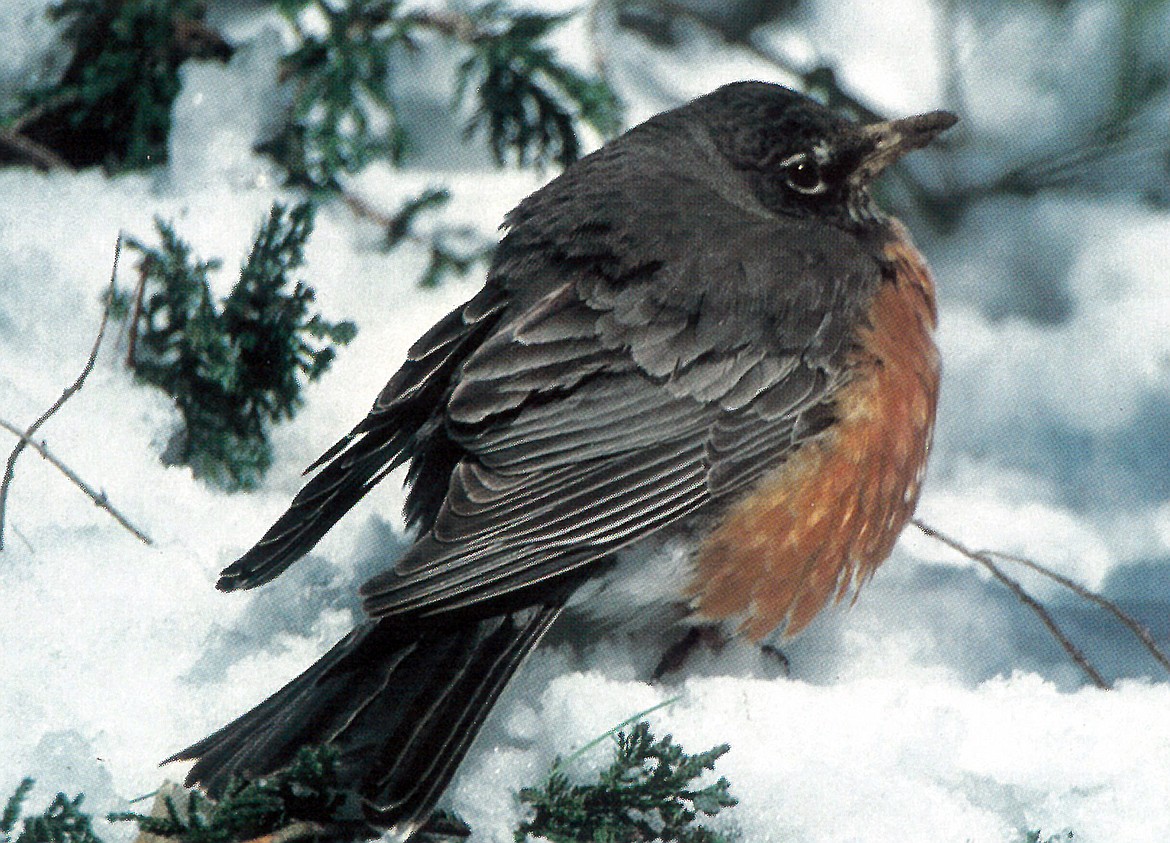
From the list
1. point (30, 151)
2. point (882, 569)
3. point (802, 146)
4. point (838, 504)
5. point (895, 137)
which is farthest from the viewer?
point (30, 151)

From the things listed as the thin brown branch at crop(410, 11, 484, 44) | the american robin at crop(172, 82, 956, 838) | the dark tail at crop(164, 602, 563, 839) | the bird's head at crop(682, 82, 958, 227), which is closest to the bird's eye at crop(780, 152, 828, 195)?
the bird's head at crop(682, 82, 958, 227)

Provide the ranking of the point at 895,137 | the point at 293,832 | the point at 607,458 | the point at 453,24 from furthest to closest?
1. the point at 453,24
2. the point at 895,137
3. the point at 607,458
4. the point at 293,832

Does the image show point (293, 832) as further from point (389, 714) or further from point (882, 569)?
point (882, 569)

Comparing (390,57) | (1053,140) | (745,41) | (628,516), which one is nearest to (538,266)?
(628,516)

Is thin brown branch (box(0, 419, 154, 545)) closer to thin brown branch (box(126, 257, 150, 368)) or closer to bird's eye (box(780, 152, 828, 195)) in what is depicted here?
thin brown branch (box(126, 257, 150, 368))

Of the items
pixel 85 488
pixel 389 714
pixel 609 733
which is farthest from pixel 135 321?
pixel 609 733

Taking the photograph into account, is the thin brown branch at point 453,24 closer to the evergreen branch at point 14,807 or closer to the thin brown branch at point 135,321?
the thin brown branch at point 135,321

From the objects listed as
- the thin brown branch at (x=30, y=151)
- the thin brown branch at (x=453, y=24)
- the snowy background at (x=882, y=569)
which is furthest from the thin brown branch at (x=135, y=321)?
the thin brown branch at (x=453, y=24)

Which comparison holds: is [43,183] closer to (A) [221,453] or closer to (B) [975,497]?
(A) [221,453]
